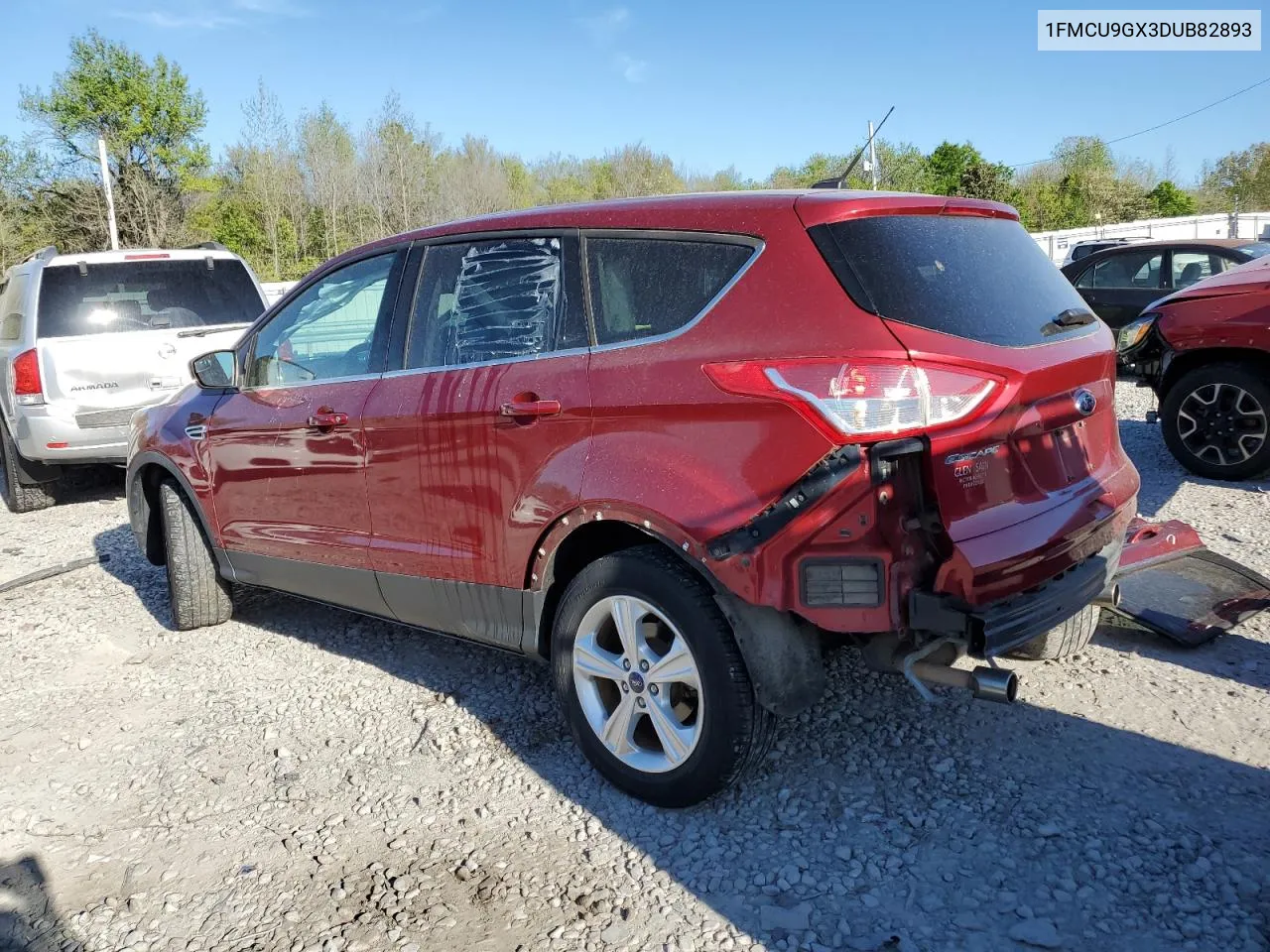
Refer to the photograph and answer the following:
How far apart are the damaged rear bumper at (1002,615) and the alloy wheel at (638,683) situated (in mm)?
686

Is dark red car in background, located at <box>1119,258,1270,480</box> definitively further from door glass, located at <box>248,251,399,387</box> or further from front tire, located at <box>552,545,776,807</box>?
door glass, located at <box>248,251,399,387</box>

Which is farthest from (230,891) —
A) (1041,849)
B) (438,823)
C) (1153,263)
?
(1153,263)

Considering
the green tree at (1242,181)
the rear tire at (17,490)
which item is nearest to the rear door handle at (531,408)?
the rear tire at (17,490)

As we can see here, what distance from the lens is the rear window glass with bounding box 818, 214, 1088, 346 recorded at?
270 centimetres

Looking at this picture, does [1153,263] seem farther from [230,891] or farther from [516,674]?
[230,891]

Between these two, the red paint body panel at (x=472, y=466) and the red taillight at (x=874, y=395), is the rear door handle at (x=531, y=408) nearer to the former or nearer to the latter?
the red paint body panel at (x=472, y=466)

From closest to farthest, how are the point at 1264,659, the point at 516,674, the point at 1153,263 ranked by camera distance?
1. the point at 1264,659
2. the point at 516,674
3. the point at 1153,263

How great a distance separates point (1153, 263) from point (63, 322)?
39.6 feet

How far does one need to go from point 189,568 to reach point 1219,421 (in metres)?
6.54

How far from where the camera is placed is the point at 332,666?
4570 mm

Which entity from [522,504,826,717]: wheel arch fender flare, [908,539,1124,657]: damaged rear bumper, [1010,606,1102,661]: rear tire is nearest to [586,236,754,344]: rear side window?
[522,504,826,717]: wheel arch fender flare

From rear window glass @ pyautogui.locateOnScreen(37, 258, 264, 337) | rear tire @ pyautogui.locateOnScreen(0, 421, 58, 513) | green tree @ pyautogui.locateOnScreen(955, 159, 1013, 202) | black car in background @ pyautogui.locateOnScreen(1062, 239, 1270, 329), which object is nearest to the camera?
rear window glass @ pyautogui.locateOnScreen(37, 258, 264, 337)

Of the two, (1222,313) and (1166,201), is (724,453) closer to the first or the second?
(1222,313)

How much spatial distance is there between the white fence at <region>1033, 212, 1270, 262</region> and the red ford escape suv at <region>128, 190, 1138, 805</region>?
100ft
